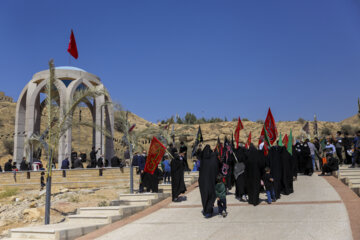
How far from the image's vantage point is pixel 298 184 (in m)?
14.6

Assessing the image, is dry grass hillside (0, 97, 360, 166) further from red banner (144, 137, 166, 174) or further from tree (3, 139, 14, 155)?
red banner (144, 137, 166, 174)

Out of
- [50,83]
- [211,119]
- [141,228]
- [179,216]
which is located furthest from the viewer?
[211,119]

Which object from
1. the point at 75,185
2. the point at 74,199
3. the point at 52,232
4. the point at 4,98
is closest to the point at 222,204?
the point at 52,232

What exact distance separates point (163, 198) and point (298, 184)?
17.8ft

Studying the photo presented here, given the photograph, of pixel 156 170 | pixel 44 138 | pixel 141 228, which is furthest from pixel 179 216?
pixel 44 138

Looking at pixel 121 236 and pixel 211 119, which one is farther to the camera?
pixel 211 119

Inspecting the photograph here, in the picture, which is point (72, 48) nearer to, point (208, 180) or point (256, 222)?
point (208, 180)

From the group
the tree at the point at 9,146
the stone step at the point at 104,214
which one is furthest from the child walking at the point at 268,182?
the tree at the point at 9,146

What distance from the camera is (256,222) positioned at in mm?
9211

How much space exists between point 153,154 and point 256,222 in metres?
4.99

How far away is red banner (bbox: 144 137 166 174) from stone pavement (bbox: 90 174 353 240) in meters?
1.50

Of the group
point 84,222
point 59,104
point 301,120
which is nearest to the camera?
point 84,222

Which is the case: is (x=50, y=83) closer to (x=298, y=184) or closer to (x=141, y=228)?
(x=141, y=228)

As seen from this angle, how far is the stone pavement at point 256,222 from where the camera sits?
26.7ft
